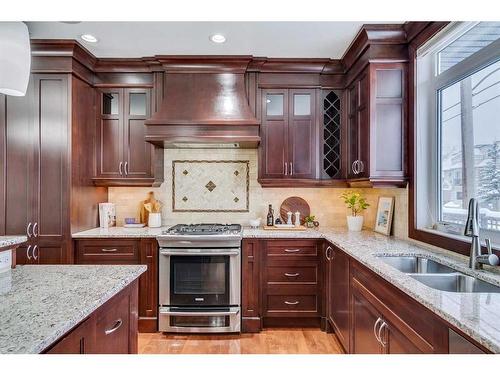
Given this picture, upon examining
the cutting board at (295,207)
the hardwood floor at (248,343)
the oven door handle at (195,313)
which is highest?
the cutting board at (295,207)

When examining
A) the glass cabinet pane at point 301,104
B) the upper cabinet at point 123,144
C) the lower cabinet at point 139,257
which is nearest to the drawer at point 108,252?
the lower cabinet at point 139,257

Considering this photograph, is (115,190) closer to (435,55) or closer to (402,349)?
(402,349)

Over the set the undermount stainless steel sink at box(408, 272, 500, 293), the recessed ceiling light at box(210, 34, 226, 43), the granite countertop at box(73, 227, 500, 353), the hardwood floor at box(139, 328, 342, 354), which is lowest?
the hardwood floor at box(139, 328, 342, 354)

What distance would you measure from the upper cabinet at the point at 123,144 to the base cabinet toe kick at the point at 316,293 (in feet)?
4.47

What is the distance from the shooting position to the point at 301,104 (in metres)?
3.19

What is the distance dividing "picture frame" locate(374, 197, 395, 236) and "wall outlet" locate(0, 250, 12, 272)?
279cm

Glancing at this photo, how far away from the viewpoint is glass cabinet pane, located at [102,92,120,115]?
316 cm

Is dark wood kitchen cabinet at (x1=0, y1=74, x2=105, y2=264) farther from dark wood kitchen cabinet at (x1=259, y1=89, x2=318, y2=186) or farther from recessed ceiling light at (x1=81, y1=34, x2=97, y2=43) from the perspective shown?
dark wood kitchen cabinet at (x1=259, y1=89, x2=318, y2=186)

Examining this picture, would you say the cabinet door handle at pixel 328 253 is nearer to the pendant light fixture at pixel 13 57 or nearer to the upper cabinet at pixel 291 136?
the upper cabinet at pixel 291 136

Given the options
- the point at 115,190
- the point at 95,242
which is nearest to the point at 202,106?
the point at 115,190

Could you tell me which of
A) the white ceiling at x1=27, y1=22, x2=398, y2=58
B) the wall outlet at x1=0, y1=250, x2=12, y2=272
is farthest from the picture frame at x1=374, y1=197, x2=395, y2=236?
the wall outlet at x1=0, y1=250, x2=12, y2=272

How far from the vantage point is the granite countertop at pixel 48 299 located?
2.77 feet

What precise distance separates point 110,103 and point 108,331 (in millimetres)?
2573
